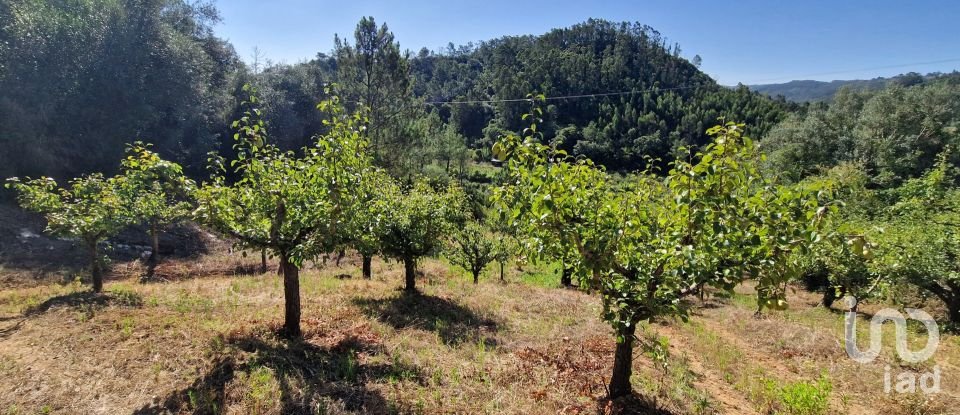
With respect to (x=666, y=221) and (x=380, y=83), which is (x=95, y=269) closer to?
(x=666, y=221)

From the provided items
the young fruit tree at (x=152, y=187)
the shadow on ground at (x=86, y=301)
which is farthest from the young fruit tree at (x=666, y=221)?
the shadow on ground at (x=86, y=301)

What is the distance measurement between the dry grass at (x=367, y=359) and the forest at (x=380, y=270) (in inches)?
2.4

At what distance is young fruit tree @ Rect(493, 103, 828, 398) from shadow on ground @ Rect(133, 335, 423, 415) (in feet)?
11.9

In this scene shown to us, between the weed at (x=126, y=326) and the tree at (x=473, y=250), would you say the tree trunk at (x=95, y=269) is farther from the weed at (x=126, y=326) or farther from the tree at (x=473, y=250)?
the tree at (x=473, y=250)

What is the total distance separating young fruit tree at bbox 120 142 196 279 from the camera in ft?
22.7

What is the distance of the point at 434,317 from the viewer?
11.6 metres

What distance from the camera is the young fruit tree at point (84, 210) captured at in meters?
10.6

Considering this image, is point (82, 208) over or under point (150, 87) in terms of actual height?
under

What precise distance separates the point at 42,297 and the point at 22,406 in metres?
6.83

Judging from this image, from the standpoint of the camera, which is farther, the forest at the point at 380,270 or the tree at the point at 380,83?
the tree at the point at 380,83

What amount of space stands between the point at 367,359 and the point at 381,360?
27 cm

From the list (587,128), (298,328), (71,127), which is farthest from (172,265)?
(587,128)

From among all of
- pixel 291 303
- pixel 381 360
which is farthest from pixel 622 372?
pixel 291 303

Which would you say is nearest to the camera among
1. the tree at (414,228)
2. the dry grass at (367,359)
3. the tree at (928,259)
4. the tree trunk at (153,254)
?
the dry grass at (367,359)
